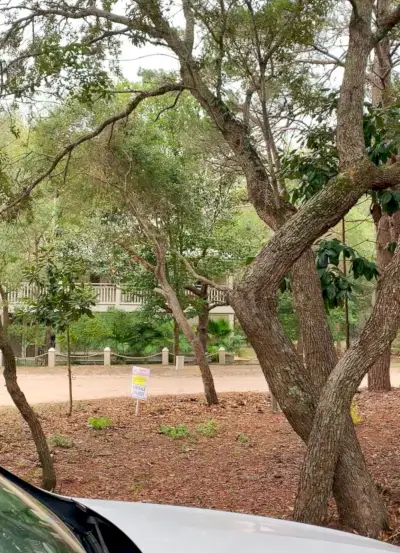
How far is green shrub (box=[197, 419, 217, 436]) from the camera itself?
9876mm

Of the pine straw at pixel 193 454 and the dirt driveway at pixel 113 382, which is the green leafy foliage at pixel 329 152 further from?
the dirt driveway at pixel 113 382

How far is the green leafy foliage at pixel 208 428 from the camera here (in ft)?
32.4

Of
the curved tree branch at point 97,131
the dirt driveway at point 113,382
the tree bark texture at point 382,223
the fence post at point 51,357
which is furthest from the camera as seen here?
the fence post at point 51,357

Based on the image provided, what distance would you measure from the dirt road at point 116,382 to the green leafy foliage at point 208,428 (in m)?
4.37

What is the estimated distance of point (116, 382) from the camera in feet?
58.1

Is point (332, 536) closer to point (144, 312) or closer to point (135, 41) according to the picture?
point (135, 41)

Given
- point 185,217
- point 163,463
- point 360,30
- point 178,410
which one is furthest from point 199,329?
point 360,30

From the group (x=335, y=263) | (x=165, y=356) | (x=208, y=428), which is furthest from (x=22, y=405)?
(x=165, y=356)

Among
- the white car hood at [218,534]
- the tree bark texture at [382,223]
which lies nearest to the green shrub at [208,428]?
the tree bark texture at [382,223]

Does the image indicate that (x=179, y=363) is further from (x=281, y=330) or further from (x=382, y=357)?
(x=281, y=330)

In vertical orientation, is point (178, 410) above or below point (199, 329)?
below

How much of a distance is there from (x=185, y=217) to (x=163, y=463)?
811cm

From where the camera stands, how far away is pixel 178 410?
39.9 ft

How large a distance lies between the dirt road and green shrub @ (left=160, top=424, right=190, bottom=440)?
4.44 m
